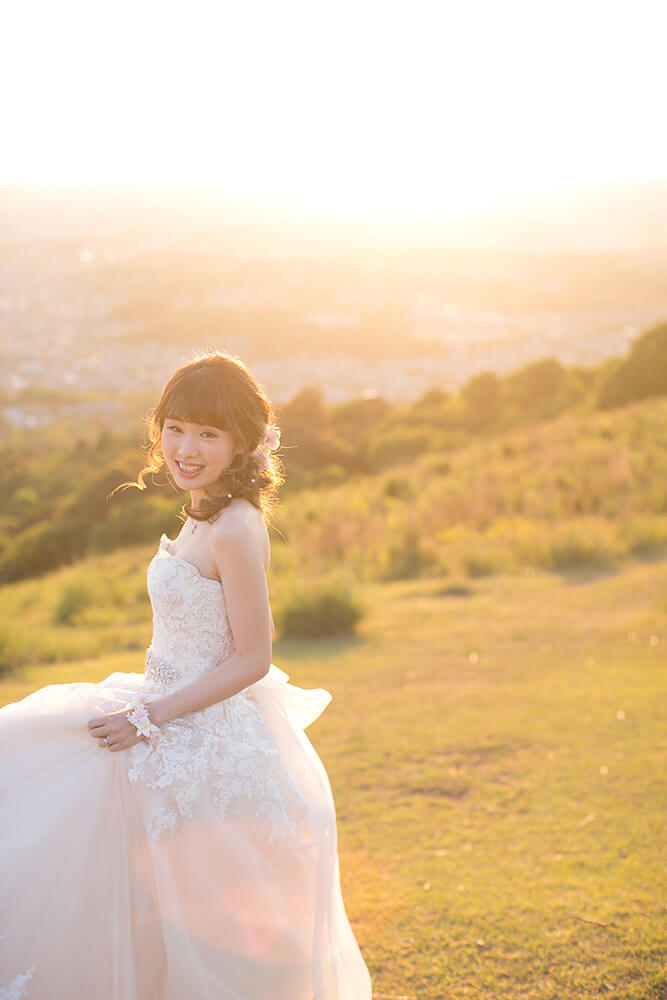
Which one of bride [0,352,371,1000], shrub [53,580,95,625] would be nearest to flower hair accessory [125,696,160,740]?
bride [0,352,371,1000]

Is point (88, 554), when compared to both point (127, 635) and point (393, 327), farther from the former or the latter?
point (393, 327)

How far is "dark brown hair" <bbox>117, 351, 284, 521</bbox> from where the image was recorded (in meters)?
2.29

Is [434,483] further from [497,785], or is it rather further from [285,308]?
[285,308]

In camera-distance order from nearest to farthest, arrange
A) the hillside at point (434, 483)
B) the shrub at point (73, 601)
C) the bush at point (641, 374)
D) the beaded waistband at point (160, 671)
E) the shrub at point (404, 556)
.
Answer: the beaded waistband at point (160, 671), the shrub at point (73, 601), the shrub at point (404, 556), the hillside at point (434, 483), the bush at point (641, 374)

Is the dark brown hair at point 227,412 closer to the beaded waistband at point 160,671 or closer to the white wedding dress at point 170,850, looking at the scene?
the white wedding dress at point 170,850

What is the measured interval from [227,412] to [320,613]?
577 centimetres

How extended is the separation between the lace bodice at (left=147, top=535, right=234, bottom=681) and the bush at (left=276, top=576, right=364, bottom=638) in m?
5.47

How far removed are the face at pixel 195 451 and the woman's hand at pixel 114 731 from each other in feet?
2.31

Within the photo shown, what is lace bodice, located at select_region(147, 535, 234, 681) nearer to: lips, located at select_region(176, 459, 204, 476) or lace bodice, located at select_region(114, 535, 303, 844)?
lace bodice, located at select_region(114, 535, 303, 844)

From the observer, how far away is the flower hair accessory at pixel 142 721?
222 centimetres

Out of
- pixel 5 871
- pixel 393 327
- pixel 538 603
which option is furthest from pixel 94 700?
pixel 393 327

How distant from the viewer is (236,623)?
2271mm

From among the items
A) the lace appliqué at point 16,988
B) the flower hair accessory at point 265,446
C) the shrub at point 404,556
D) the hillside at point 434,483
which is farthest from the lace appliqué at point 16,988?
the shrub at point 404,556

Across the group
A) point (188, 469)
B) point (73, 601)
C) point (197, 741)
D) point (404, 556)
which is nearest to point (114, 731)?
point (197, 741)
